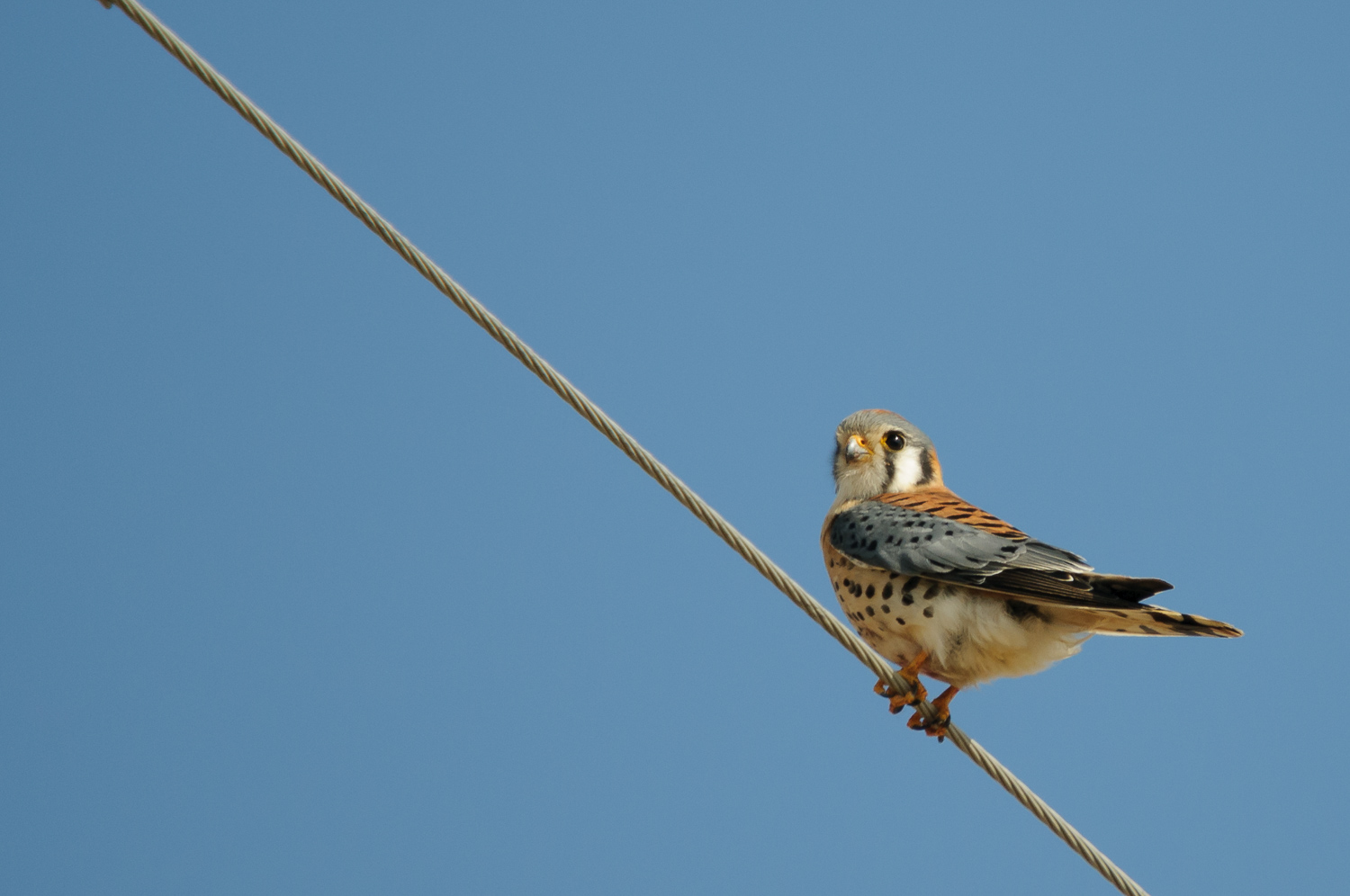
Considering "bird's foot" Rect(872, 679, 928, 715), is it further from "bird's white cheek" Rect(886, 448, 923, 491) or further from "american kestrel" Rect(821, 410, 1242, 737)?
"bird's white cheek" Rect(886, 448, 923, 491)

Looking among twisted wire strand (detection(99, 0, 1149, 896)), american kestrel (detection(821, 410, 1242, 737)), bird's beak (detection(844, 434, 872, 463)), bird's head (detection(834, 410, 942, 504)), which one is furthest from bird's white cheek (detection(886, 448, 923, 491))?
twisted wire strand (detection(99, 0, 1149, 896))

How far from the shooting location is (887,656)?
14.4ft

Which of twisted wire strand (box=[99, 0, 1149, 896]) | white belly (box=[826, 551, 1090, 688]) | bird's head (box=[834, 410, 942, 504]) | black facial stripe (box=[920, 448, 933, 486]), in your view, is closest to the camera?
twisted wire strand (box=[99, 0, 1149, 896])

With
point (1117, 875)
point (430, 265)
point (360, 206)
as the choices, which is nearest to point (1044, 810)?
point (1117, 875)

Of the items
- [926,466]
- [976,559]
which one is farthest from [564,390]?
[926,466]

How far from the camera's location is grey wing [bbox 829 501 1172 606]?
3.64m

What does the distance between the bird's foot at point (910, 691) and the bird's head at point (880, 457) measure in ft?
3.69

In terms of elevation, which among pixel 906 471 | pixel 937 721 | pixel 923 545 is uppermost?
pixel 906 471

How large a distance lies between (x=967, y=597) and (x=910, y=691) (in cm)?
35

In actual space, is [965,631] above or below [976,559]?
below

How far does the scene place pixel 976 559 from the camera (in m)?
4.04

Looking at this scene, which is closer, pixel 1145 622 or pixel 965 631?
pixel 1145 622

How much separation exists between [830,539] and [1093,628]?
44.4 inches

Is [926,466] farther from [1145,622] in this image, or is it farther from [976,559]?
[1145,622]
